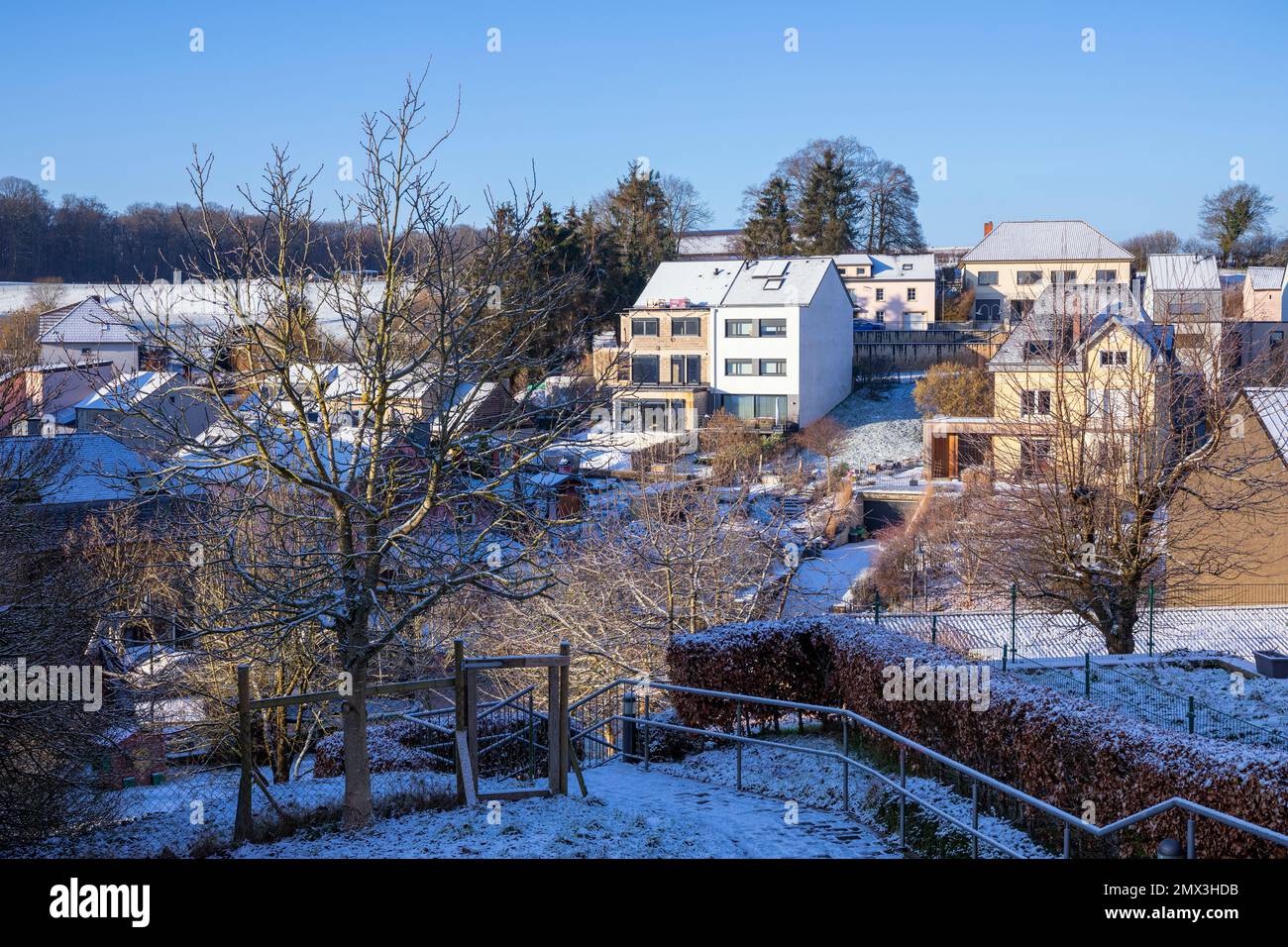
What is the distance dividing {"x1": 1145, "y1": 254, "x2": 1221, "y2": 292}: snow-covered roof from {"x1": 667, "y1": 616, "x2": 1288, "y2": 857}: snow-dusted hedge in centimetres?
5021

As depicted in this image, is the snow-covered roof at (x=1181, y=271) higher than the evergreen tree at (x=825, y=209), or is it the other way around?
the evergreen tree at (x=825, y=209)

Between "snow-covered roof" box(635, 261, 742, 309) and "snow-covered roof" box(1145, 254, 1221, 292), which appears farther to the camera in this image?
"snow-covered roof" box(1145, 254, 1221, 292)

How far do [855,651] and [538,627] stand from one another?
8.45m

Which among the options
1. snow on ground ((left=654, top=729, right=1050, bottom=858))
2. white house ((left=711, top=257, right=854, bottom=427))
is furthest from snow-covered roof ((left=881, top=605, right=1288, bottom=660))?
white house ((left=711, top=257, right=854, bottom=427))

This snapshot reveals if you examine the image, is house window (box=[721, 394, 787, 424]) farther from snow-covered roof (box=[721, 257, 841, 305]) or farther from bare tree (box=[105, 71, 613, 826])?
bare tree (box=[105, 71, 613, 826])

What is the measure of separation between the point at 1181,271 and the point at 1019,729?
56.8m

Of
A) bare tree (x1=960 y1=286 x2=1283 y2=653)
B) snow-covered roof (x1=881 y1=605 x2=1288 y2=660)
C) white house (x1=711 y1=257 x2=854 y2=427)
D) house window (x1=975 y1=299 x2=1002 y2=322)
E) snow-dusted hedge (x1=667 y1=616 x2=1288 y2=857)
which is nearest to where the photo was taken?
snow-dusted hedge (x1=667 y1=616 x2=1288 y2=857)

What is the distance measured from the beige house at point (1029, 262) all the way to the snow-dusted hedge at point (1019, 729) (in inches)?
2106

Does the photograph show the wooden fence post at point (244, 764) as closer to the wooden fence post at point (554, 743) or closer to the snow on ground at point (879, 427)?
the wooden fence post at point (554, 743)

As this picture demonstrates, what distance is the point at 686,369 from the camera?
54562 mm

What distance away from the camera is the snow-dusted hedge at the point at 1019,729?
852 cm

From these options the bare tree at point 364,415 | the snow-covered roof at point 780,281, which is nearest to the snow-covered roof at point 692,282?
the snow-covered roof at point 780,281

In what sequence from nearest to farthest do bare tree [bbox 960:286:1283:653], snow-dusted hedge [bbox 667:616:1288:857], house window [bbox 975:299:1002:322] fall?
snow-dusted hedge [bbox 667:616:1288:857]
bare tree [bbox 960:286:1283:653]
house window [bbox 975:299:1002:322]

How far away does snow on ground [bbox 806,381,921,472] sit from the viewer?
4678cm
